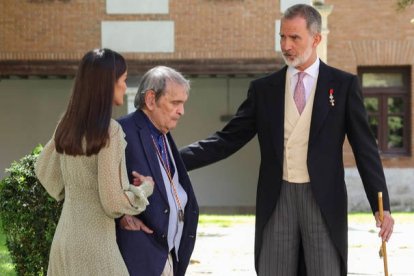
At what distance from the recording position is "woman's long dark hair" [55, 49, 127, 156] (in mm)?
4320

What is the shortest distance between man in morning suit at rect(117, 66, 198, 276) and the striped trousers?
694mm

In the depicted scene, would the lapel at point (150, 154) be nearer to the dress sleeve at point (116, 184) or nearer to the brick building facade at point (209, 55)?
the dress sleeve at point (116, 184)

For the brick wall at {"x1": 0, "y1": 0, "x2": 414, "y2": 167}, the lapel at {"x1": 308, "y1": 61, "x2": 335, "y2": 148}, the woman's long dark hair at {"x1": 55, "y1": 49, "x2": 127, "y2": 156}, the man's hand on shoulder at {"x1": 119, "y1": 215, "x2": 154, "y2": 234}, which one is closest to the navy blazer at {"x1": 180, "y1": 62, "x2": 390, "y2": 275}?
the lapel at {"x1": 308, "y1": 61, "x2": 335, "y2": 148}

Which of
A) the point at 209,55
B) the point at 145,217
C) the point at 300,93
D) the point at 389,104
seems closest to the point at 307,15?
the point at 300,93

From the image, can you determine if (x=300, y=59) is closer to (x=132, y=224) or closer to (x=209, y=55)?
(x=132, y=224)

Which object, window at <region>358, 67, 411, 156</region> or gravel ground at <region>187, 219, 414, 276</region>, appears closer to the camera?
gravel ground at <region>187, 219, 414, 276</region>

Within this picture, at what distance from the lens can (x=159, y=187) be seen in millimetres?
4711

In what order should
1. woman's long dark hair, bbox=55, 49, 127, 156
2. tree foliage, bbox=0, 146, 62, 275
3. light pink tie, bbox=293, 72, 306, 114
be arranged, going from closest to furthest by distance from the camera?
1. woman's long dark hair, bbox=55, 49, 127, 156
2. light pink tie, bbox=293, 72, 306, 114
3. tree foliage, bbox=0, 146, 62, 275

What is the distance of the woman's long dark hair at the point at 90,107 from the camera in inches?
170

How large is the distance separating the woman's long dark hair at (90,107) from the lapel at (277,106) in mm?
1311

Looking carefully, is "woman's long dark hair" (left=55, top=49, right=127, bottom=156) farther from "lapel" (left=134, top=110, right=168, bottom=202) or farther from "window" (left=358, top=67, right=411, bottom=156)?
"window" (left=358, top=67, right=411, bottom=156)

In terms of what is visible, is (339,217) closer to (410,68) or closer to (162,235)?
(162,235)

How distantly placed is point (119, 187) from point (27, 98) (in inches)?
803

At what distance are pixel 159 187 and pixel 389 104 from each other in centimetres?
2032
